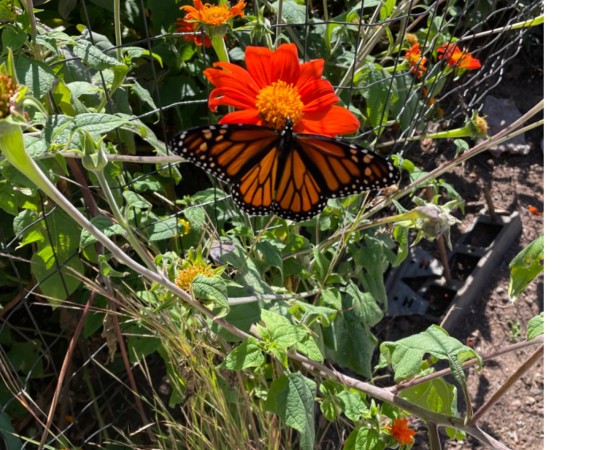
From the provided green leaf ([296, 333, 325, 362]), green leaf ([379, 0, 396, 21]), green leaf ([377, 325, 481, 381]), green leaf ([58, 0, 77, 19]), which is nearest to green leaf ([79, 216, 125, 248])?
green leaf ([296, 333, 325, 362])

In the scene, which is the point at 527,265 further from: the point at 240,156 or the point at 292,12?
the point at 292,12

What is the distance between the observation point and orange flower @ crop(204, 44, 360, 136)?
1018mm

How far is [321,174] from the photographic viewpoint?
3.87 feet

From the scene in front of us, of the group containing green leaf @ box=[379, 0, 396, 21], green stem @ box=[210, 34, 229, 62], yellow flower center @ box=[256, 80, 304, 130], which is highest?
green leaf @ box=[379, 0, 396, 21]

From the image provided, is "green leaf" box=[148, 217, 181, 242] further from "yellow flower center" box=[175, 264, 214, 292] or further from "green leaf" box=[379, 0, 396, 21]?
"green leaf" box=[379, 0, 396, 21]

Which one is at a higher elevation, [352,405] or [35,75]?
[35,75]

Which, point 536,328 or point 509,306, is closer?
point 536,328

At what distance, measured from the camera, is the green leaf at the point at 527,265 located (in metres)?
0.98

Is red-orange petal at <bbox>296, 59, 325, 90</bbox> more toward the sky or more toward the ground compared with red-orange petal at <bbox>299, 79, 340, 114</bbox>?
more toward the sky

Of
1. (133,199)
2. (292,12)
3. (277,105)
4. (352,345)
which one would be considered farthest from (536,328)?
(292,12)

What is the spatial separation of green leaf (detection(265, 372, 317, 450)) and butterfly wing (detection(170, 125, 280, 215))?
0.26 meters

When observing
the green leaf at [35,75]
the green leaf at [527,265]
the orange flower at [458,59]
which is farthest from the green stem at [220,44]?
the orange flower at [458,59]

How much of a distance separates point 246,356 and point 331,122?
34 cm

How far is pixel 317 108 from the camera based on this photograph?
42.0 inches
